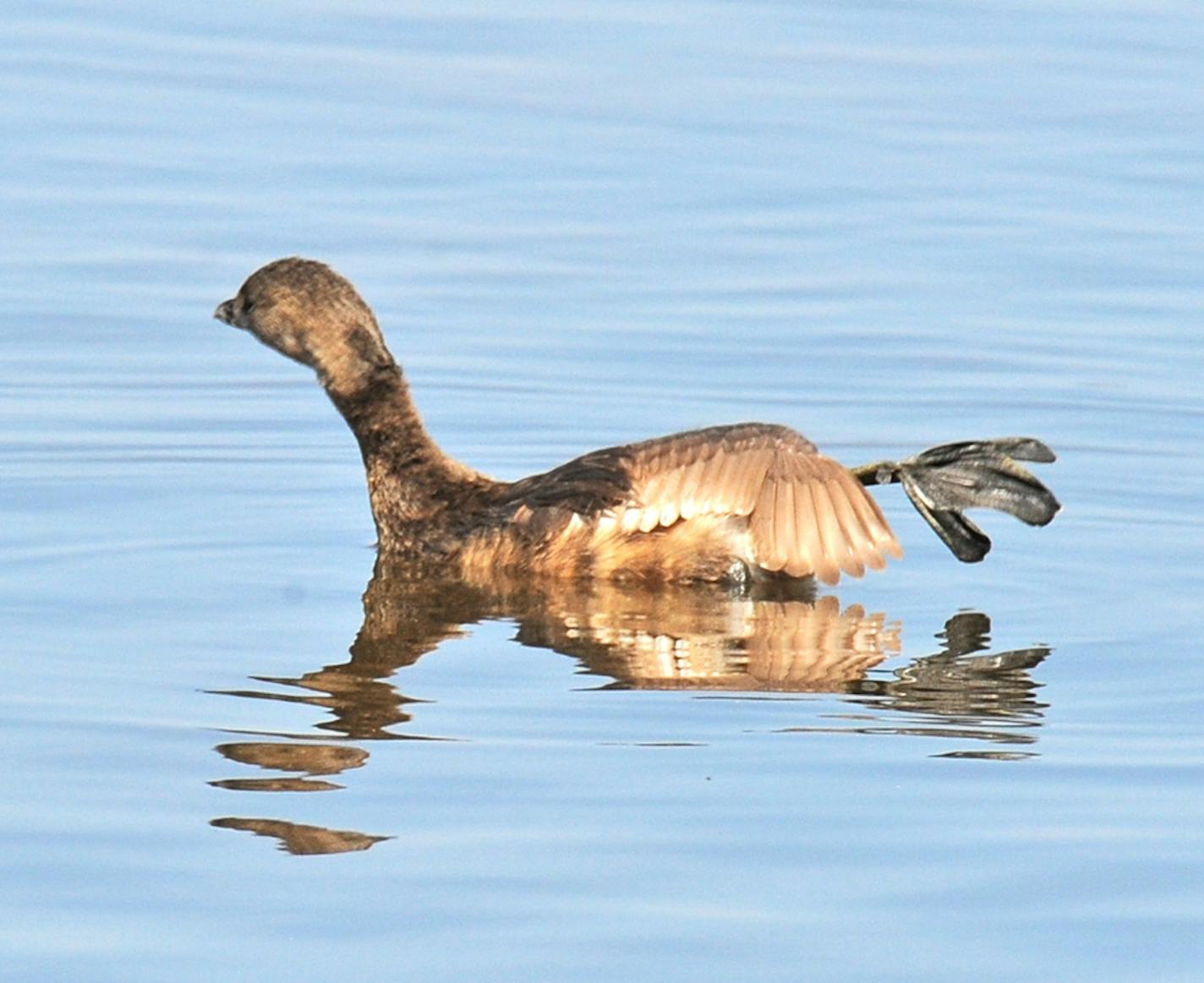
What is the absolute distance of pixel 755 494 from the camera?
910 cm

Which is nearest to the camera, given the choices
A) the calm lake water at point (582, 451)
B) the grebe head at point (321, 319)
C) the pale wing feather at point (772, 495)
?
the calm lake water at point (582, 451)

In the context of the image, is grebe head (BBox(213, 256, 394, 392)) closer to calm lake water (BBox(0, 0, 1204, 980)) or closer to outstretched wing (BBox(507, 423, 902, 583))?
calm lake water (BBox(0, 0, 1204, 980))

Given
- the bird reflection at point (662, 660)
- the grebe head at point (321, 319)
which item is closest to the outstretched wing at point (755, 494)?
the bird reflection at point (662, 660)

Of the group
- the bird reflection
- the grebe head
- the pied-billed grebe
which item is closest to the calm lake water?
the bird reflection

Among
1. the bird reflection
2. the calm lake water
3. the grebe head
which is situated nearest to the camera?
the calm lake water

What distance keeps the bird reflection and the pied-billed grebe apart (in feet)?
0.38

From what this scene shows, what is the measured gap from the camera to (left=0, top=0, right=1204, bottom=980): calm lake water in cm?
592

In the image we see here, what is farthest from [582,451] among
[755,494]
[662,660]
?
[662,660]

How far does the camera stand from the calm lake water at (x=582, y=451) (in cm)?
592

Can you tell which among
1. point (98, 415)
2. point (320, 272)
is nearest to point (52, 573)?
point (320, 272)

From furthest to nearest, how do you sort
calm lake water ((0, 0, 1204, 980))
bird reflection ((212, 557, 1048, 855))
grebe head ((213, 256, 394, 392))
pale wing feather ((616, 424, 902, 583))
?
→ grebe head ((213, 256, 394, 392)) → pale wing feather ((616, 424, 902, 583)) → bird reflection ((212, 557, 1048, 855)) → calm lake water ((0, 0, 1204, 980))

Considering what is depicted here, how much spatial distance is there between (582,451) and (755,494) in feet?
7.17

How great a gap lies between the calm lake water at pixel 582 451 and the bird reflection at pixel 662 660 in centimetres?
3

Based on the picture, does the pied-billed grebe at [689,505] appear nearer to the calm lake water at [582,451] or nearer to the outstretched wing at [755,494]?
the outstretched wing at [755,494]
